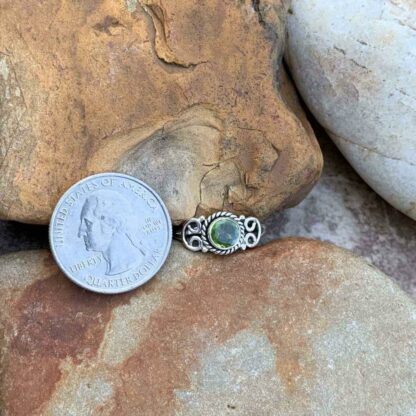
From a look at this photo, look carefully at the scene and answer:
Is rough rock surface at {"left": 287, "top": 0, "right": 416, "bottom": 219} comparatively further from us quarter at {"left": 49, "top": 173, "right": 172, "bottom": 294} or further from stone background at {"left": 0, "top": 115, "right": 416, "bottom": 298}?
us quarter at {"left": 49, "top": 173, "right": 172, "bottom": 294}

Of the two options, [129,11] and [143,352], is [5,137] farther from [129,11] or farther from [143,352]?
[143,352]

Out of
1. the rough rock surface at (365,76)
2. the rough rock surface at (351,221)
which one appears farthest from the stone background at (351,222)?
the rough rock surface at (365,76)

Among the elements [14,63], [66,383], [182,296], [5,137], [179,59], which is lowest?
[66,383]

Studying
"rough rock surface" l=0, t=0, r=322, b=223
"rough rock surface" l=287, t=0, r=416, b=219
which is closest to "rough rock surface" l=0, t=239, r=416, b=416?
"rough rock surface" l=0, t=0, r=322, b=223

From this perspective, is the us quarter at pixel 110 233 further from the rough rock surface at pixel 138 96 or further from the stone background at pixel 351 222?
the stone background at pixel 351 222

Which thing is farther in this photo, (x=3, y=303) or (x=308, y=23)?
(x=308, y=23)

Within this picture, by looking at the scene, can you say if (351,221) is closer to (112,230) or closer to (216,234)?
(216,234)

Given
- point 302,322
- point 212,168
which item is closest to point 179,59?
point 212,168
